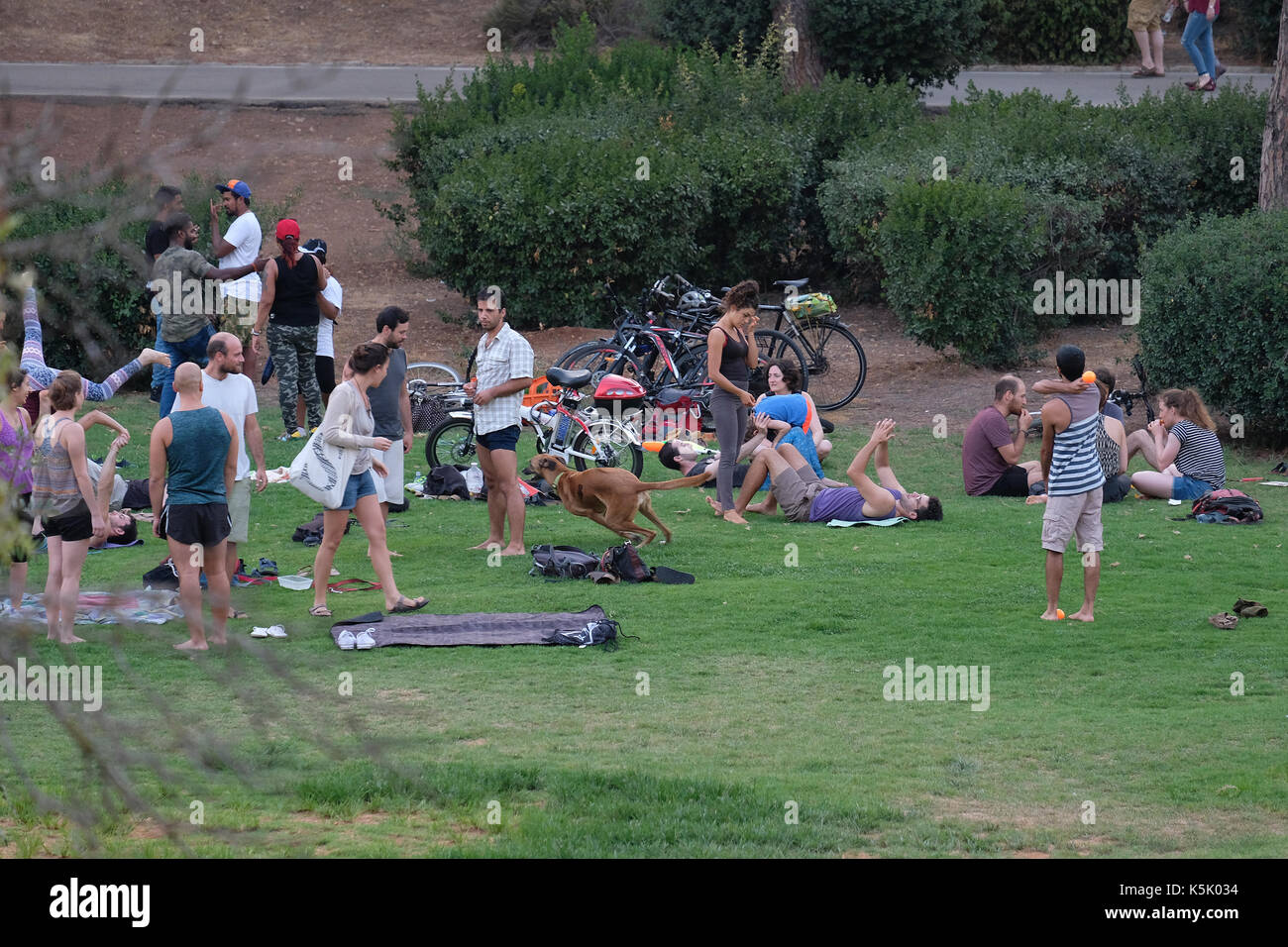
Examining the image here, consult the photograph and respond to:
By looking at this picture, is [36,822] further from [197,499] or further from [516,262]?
[516,262]

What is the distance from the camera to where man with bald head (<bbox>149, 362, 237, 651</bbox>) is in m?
8.59

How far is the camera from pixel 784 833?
6129 mm

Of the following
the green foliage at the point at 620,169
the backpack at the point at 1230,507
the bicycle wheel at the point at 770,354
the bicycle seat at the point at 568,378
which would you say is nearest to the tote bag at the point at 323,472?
the bicycle seat at the point at 568,378

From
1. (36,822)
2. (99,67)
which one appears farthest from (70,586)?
(99,67)

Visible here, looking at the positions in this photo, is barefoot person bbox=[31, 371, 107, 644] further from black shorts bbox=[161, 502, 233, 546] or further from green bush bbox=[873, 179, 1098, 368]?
green bush bbox=[873, 179, 1098, 368]

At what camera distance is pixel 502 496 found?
10945mm

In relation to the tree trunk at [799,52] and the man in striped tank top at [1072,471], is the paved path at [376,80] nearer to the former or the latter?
the tree trunk at [799,52]

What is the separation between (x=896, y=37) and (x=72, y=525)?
20629mm

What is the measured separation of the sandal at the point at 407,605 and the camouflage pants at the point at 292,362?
5.58 metres

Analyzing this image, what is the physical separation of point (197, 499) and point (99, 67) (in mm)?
27356

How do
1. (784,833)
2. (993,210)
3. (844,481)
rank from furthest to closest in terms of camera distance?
(993,210)
(844,481)
(784,833)

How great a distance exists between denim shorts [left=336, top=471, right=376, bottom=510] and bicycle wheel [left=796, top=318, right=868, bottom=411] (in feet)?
28.8

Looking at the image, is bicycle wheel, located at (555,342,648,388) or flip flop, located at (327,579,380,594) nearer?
flip flop, located at (327,579,380,594)

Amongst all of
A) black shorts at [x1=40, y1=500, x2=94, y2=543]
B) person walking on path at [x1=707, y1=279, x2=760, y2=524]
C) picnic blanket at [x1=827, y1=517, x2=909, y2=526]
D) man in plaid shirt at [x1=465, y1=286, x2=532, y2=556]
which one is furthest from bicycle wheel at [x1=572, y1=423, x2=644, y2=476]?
black shorts at [x1=40, y1=500, x2=94, y2=543]
